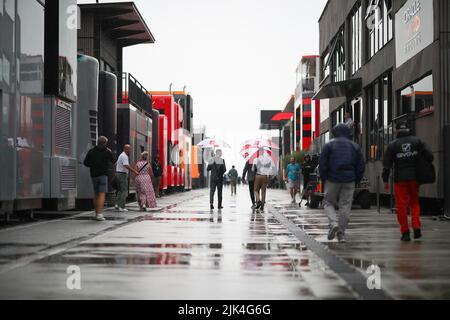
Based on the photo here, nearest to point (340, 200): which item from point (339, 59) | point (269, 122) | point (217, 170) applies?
point (217, 170)

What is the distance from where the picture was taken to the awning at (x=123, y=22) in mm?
35125

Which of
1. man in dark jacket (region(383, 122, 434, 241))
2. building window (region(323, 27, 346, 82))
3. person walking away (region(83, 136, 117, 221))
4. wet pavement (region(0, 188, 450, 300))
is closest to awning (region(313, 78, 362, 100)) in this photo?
building window (region(323, 27, 346, 82))

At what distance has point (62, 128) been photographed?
56.1 feet

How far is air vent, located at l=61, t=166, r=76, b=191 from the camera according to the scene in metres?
16.8

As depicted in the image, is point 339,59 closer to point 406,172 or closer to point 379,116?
point 379,116

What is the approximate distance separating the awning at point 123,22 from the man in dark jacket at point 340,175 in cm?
2398

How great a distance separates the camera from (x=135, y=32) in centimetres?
3884

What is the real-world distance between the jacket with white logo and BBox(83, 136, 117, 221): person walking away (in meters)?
7.02

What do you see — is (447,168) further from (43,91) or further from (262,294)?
(262,294)

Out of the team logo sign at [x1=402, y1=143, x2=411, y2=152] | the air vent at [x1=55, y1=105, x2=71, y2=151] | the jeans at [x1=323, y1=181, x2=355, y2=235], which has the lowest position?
the jeans at [x1=323, y1=181, x2=355, y2=235]

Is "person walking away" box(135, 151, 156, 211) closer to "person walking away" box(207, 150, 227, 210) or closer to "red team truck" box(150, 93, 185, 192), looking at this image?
"person walking away" box(207, 150, 227, 210)

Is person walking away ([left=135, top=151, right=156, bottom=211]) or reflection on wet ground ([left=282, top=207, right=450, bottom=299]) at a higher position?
person walking away ([left=135, top=151, right=156, bottom=211])

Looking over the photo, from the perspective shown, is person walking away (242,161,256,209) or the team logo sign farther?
person walking away (242,161,256,209)
